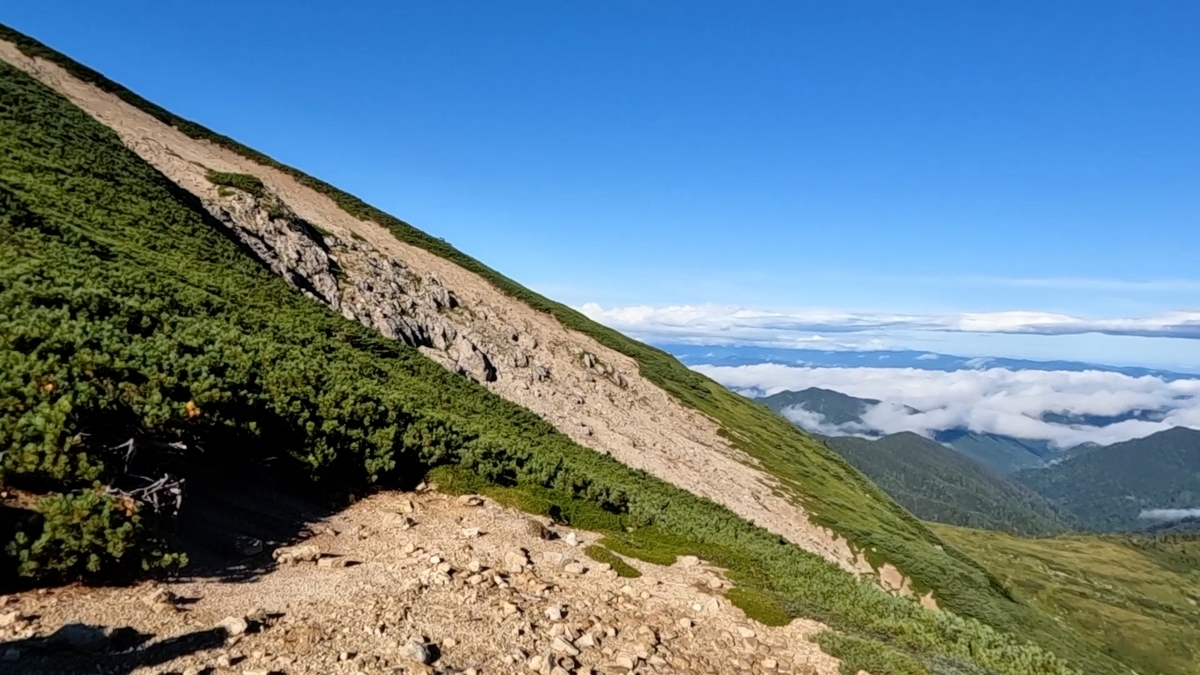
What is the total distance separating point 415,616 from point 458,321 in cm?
4101

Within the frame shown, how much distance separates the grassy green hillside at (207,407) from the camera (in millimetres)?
9953

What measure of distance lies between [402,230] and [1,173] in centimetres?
3657

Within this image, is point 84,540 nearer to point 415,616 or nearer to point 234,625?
point 234,625

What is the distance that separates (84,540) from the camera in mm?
8664

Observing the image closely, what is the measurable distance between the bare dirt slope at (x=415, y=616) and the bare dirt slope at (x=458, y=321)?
28.5 m

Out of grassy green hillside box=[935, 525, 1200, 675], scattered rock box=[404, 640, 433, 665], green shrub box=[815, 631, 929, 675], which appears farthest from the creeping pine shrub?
grassy green hillside box=[935, 525, 1200, 675]

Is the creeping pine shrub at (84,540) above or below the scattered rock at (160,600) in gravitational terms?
above

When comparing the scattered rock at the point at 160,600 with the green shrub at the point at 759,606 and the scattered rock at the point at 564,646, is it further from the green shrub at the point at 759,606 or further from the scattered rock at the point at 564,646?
the green shrub at the point at 759,606

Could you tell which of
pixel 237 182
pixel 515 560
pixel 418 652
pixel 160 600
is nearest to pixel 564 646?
pixel 418 652

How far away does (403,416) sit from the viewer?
65.1 feet

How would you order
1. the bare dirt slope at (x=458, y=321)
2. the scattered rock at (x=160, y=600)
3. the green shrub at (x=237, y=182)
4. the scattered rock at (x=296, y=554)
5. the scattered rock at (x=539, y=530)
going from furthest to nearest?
the green shrub at (x=237, y=182)
the bare dirt slope at (x=458, y=321)
the scattered rock at (x=539, y=530)
the scattered rock at (x=296, y=554)
the scattered rock at (x=160, y=600)

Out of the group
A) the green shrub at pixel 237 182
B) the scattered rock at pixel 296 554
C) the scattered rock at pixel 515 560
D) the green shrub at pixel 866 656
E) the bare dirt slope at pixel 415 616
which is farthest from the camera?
the green shrub at pixel 237 182

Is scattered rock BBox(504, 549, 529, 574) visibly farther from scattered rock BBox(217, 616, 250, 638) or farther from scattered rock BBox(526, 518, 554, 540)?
scattered rock BBox(217, 616, 250, 638)

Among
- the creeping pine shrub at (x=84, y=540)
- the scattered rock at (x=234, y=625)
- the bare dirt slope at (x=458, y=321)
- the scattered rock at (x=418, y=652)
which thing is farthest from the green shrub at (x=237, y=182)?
the scattered rock at (x=418, y=652)
